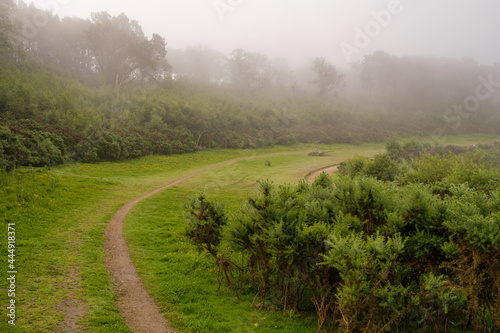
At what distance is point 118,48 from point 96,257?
50686mm

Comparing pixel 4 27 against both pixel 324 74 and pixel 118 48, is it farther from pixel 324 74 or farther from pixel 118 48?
pixel 324 74

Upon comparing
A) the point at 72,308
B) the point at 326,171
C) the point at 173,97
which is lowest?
the point at 72,308

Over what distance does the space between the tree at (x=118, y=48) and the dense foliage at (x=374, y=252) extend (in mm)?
48431

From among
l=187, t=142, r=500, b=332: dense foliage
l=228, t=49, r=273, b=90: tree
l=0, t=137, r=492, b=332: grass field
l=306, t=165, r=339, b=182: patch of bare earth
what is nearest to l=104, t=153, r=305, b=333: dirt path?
l=0, t=137, r=492, b=332: grass field

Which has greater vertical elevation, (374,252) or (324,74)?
(324,74)

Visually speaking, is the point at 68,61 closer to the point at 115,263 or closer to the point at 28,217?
the point at 28,217

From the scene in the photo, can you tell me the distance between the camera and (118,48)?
51094mm

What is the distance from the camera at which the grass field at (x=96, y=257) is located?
277 inches

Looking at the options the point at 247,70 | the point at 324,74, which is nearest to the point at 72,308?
the point at 247,70

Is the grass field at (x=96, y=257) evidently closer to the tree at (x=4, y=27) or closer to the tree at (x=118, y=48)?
the tree at (x=4, y=27)

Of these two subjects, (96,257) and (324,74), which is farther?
(324,74)

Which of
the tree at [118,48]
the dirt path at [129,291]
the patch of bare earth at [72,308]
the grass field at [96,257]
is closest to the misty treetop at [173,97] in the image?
the tree at [118,48]

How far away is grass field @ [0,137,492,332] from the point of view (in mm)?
7043

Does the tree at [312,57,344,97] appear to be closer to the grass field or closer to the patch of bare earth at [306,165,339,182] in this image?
the patch of bare earth at [306,165,339,182]
